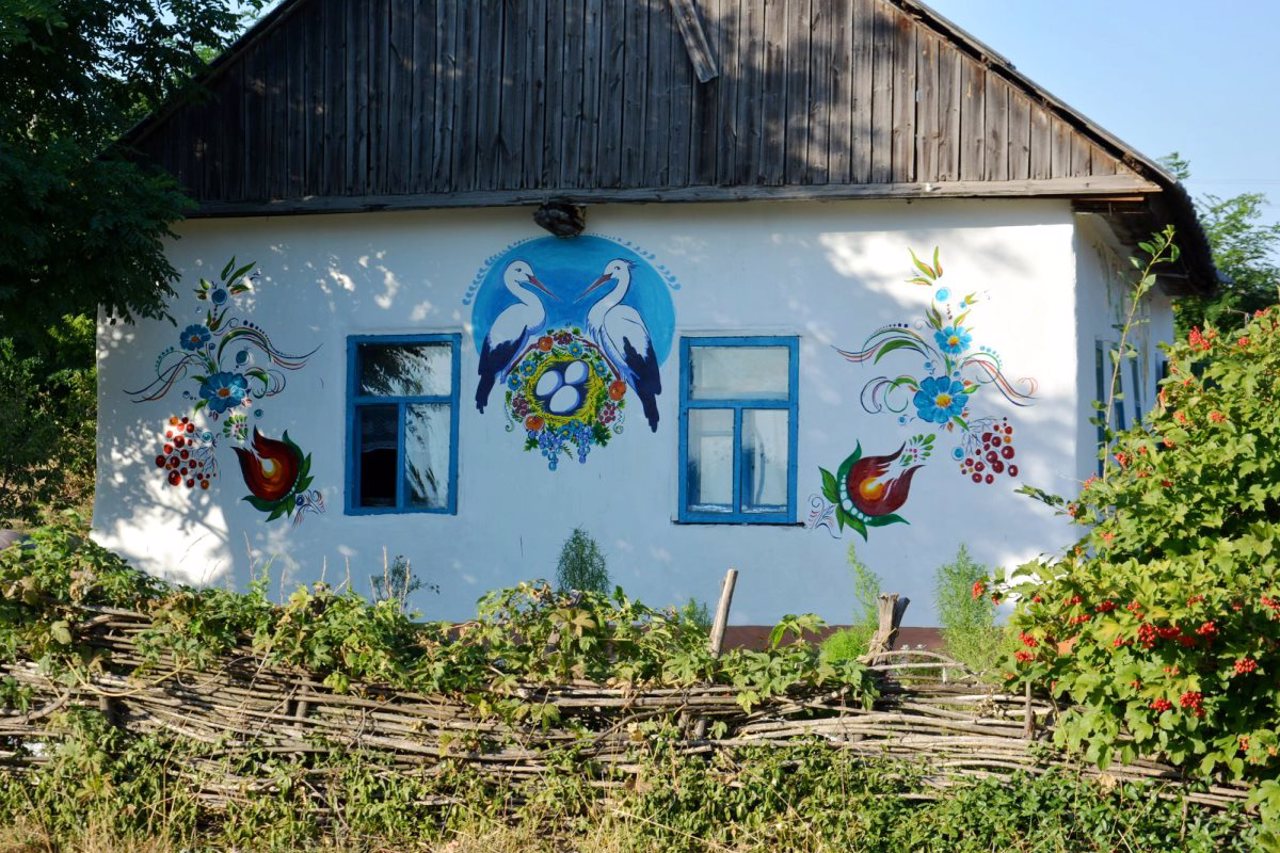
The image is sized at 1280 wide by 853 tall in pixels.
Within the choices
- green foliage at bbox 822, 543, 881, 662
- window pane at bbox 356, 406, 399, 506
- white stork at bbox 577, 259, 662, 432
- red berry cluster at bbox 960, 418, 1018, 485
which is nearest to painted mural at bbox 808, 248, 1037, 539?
red berry cluster at bbox 960, 418, 1018, 485

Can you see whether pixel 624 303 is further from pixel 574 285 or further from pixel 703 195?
pixel 703 195

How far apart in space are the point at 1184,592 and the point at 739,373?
6173mm

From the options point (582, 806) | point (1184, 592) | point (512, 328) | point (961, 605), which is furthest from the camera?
point (512, 328)

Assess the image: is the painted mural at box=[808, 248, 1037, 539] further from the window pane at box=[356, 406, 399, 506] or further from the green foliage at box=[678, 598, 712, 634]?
the window pane at box=[356, 406, 399, 506]

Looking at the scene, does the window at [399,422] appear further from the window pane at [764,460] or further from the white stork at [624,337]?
the window pane at [764,460]

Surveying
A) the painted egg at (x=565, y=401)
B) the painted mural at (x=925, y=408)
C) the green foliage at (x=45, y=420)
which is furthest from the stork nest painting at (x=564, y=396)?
the green foliage at (x=45, y=420)

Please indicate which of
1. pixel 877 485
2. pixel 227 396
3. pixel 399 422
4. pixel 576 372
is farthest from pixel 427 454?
pixel 877 485

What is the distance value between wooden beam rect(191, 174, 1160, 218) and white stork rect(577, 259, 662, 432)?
59cm

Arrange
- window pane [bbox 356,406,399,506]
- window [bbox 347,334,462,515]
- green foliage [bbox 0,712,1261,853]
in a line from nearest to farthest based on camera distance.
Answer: green foliage [bbox 0,712,1261,853], window [bbox 347,334,462,515], window pane [bbox 356,406,399,506]

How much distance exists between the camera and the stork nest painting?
1132 centimetres

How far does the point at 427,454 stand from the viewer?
11820mm

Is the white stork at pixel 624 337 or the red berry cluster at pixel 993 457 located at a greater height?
the white stork at pixel 624 337

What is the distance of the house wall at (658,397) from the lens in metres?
10.6

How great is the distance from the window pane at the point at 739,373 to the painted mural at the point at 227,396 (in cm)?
310
